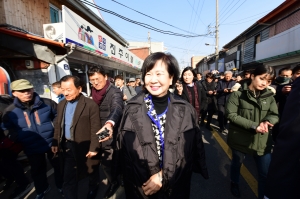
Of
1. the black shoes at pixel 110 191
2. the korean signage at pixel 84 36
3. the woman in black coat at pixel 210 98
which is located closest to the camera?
the black shoes at pixel 110 191

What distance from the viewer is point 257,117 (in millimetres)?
2014

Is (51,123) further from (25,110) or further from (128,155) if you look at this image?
(128,155)

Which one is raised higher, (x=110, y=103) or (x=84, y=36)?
(x=84, y=36)

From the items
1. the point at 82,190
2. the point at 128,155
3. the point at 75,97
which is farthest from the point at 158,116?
the point at 82,190

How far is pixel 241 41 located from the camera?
52.5 ft

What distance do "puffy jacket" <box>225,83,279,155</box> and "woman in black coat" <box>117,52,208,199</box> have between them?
84cm

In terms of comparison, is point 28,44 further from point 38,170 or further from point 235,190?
point 235,190

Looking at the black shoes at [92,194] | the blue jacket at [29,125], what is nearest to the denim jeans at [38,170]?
the blue jacket at [29,125]

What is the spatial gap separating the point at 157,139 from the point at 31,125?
1.98 metres

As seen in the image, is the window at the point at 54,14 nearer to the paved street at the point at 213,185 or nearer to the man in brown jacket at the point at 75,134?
the paved street at the point at 213,185

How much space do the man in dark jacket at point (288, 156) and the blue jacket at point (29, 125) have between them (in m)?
2.73

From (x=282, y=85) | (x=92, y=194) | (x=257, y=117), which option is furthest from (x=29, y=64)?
(x=282, y=85)

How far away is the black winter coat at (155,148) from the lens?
1365 millimetres

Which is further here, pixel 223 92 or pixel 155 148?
pixel 223 92
